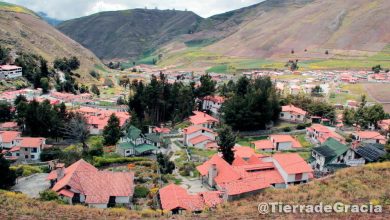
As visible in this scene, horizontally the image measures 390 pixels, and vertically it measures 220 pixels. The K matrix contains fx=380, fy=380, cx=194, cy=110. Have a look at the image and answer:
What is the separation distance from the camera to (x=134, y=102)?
52.8m

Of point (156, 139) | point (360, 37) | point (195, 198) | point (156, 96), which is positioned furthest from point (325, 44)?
point (195, 198)

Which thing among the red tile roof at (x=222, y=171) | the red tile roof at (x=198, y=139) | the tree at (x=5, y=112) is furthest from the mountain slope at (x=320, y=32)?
the red tile roof at (x=222, y=171)

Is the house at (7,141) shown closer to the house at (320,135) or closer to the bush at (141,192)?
the bush at (141,192)

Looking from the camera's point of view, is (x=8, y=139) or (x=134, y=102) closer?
(x=8, y=139)

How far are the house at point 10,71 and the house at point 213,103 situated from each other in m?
35.8

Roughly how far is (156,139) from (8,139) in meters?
15.8

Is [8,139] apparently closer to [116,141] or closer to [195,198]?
[116,141]

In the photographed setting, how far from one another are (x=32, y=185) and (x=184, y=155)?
15.2m

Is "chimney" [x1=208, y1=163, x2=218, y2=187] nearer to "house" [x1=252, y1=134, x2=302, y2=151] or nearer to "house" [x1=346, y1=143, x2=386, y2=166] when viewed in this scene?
"house" [x1=346, y1=143, x2=386, y2=166]

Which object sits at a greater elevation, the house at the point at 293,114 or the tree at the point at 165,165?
the house at the point at 293,114

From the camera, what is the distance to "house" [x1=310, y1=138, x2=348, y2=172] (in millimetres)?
33812

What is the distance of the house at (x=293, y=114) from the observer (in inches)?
2044

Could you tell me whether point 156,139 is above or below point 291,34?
below

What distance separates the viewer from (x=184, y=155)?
3869cm
